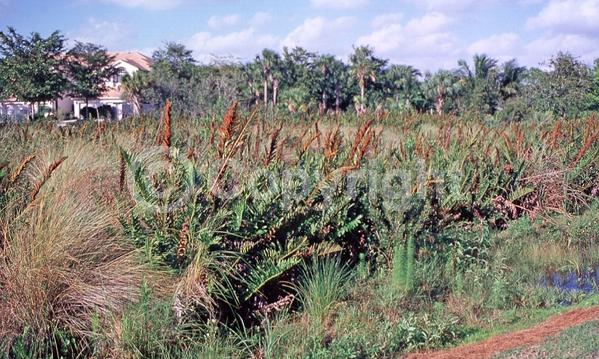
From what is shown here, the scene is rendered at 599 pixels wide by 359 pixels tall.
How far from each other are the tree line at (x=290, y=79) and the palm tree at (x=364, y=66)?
0.08 metres

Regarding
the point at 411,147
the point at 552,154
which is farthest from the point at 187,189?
the point at 552,154

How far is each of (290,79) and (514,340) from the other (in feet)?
163

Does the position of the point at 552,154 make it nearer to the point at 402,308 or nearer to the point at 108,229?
the point at 402,308

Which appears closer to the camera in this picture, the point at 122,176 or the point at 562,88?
the point at 122,176

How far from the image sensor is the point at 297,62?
186 ft

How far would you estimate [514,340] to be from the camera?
611 centimetres

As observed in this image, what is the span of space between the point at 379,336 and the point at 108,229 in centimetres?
261

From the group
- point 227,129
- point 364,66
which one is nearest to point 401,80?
point 364,66

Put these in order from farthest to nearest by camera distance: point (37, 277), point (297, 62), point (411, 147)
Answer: point (297, 62), point (411, 147), point (37, 277)

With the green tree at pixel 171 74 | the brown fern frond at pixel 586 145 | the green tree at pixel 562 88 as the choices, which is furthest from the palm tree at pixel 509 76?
the brown fern frond at pixel 586 145

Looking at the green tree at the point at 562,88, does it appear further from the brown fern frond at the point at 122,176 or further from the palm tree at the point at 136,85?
the brown fern frond at the point at 122,176

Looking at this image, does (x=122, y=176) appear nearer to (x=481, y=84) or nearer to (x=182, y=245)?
(x=182, y=245)

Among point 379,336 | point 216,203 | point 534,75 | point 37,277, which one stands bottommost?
point 379,336

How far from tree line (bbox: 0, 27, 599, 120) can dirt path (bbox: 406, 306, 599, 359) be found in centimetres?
3244
